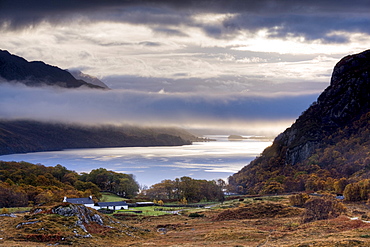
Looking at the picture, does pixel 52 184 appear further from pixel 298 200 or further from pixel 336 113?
pixel 336 113

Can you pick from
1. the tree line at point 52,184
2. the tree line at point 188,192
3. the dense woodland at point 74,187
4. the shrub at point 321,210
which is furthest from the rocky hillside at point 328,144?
the shrub at point 321,210

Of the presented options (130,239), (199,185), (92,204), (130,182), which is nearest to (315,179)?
(199,185)

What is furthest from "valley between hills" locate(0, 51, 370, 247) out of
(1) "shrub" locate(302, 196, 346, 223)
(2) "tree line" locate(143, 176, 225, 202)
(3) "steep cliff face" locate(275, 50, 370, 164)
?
(3) "steep cliff face" locate(275, 50, 370, 164)

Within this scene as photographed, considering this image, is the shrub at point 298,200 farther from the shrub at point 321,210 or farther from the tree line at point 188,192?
the tree line at point 188,192

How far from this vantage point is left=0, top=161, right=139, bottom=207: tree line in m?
106

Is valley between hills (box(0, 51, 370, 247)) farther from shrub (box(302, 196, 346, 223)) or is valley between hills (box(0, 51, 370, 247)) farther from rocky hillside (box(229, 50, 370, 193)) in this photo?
rocky hillside (box(229, 50, 370, 193))

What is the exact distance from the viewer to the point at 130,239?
161 feet

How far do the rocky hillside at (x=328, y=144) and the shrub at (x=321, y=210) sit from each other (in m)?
79.4

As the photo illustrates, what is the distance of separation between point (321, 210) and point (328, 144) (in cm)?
12259

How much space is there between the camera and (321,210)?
56906 mm

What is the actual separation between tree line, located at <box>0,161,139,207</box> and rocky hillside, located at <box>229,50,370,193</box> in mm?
45288

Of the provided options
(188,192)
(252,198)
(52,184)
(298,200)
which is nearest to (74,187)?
(52,184)

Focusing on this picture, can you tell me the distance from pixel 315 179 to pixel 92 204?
72656 mm

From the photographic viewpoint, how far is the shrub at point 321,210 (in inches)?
2207
